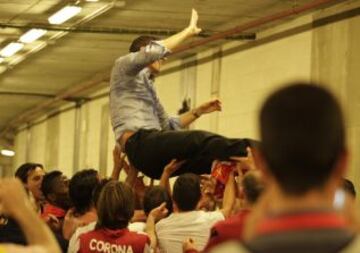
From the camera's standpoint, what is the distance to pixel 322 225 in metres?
1.74

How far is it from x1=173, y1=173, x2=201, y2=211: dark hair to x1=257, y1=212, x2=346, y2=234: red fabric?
10.4ft

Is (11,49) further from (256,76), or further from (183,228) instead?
(183,228)

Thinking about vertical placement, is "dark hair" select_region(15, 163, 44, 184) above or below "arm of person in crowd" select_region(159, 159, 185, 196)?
above

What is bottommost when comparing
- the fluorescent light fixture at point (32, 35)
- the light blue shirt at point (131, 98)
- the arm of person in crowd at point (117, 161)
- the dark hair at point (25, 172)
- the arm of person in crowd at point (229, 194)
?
the arm of person in crowd at point (229, 194)

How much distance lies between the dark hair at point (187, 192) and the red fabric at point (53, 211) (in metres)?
0.92

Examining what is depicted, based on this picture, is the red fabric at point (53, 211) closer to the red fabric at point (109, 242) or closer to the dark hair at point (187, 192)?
the dark hair at point (187, 192)

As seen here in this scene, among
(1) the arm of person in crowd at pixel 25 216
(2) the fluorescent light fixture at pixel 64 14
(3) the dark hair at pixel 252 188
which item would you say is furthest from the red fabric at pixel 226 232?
(2) the fluorescent light fixture at pixel 64 14

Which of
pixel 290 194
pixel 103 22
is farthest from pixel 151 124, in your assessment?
pixel 103 22

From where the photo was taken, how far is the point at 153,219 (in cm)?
511

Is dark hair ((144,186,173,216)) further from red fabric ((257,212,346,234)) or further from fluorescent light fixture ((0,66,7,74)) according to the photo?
fluorescent light fixture ((0,66,7,74))

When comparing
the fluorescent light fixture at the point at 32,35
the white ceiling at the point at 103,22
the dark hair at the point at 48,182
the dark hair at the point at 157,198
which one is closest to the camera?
the dark hair at the point at 157,198

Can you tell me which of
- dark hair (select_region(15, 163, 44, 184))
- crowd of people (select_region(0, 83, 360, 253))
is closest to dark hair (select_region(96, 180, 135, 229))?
crowd of people (select_region(0, 83, 360, 253))

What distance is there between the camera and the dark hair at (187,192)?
4.93 meters

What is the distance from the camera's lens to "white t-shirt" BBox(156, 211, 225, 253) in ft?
15.8
